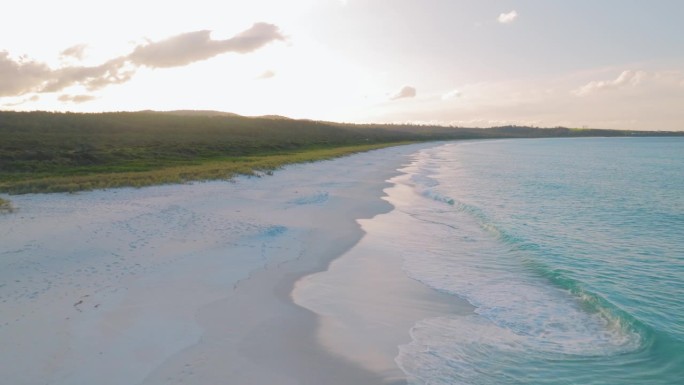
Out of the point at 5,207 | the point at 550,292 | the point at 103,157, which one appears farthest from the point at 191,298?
the point at 103,157

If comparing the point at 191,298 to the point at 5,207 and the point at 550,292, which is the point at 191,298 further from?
the point at 5,207

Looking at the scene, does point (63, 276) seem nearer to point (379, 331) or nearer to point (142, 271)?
point (142, 271)

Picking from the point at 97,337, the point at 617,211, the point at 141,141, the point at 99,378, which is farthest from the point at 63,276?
Result: the point at 141,141

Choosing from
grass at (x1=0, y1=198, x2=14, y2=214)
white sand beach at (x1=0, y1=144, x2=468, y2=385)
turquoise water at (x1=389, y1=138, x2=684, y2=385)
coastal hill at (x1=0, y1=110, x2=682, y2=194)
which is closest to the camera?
white sand beach at (x1=0, y1=144, x2=468, y2=385)

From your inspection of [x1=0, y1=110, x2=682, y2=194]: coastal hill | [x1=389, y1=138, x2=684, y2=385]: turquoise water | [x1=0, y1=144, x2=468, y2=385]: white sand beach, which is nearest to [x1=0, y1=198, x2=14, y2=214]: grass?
[x1=0, y1=144, x2=468, y2=385]: white sand beach

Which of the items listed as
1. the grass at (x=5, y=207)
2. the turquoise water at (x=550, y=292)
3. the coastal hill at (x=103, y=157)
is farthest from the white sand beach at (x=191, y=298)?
the coastal hill at (x=103, y=157)

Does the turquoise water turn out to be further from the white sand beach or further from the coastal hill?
the coastal hill

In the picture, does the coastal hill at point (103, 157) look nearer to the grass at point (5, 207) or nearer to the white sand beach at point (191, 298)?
the grass at point (5, 207)
